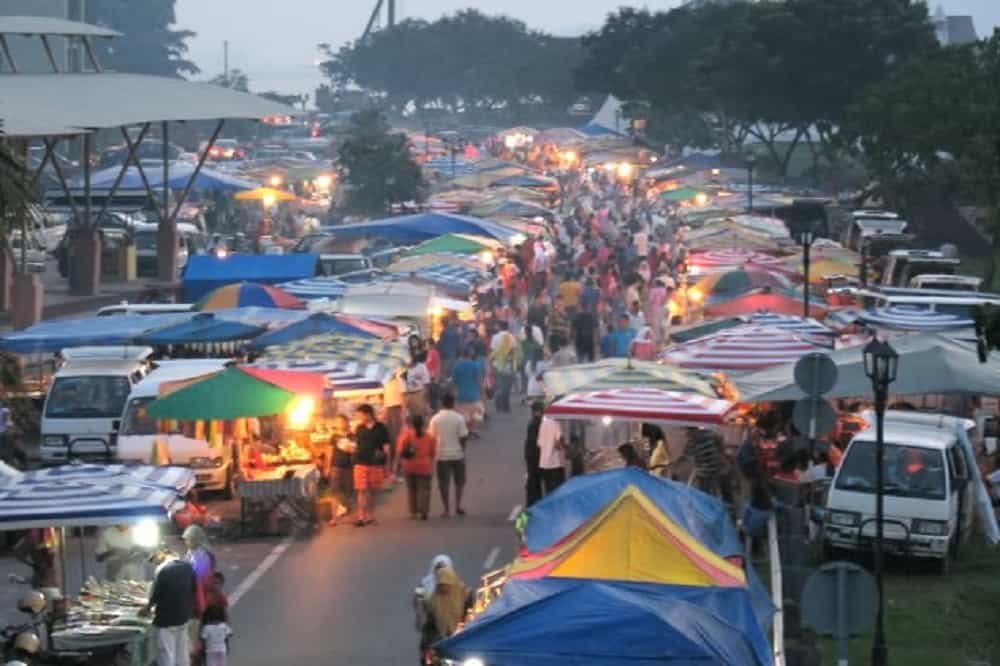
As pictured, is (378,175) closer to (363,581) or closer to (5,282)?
(5,282)

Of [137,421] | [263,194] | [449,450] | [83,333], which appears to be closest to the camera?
[449,450]

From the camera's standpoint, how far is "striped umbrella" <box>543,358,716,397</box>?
22891mm

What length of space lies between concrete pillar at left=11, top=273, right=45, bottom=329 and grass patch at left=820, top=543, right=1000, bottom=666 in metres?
21.7

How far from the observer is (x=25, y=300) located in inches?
1593

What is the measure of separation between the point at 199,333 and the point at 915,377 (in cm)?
1033

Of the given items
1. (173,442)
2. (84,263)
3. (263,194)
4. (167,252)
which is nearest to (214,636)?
(173,442)

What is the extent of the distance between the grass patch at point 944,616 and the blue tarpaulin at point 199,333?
1086cm

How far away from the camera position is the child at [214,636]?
16.6 metres

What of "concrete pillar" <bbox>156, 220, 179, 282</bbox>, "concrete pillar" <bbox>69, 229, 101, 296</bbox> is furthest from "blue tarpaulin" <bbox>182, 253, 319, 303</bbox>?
"concrete pillar" <bbox>156, 220, 179, 282</bbox>

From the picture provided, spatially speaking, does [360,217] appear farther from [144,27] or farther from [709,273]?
[144,27]

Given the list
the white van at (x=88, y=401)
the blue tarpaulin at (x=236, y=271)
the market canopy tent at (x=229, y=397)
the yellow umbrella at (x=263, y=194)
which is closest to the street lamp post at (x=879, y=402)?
the market canopy tent at (x=229, y=397)

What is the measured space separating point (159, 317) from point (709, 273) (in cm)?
1157

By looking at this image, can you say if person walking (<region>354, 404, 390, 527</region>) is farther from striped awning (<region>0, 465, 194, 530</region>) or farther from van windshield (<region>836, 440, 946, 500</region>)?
striped awning (<region>0, 465, 194, 530</region>)

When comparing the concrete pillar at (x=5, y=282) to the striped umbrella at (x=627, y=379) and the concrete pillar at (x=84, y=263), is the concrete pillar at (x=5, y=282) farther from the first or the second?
the striped umbrella at (x=627, y=379)
